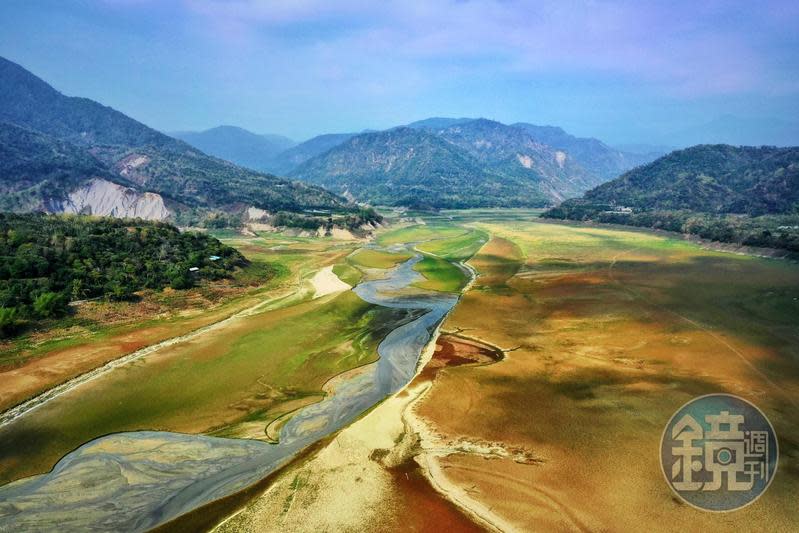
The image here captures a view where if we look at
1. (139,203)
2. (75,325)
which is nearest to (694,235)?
(75,325)

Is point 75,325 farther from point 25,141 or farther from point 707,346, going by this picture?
point 25,141

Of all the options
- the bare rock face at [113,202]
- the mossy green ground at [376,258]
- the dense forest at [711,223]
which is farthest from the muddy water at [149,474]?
the bare rock face at [113,202]

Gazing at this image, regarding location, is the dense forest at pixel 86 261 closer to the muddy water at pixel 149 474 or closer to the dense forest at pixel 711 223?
the muddy water at pixel 149 474

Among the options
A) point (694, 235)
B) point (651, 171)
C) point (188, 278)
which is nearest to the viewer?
point (188, 278)

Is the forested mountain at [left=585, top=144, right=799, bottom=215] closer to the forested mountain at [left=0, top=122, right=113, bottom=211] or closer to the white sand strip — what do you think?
the white sand strip

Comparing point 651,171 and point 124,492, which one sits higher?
point 651,171

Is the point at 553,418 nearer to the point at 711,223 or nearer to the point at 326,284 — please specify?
the point at 326,284
